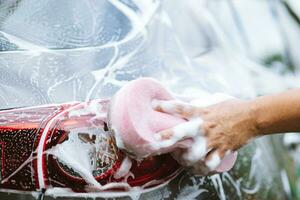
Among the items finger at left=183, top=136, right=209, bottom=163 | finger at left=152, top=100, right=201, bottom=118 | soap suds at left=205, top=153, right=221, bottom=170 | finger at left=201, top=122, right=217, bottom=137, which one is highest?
finger at left=152, top=100, right=201, bottom=118

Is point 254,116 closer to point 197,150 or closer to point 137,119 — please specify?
point 197,150

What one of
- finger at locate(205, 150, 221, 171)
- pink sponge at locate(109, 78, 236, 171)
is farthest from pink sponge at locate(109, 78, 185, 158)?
finger at locate(205, 150, 221, 171)

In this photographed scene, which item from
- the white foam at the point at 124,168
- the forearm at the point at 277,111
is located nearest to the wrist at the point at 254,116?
the forearm at the point at 277,111

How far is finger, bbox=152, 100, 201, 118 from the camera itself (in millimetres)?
1337

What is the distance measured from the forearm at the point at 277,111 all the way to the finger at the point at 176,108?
0.14 meters

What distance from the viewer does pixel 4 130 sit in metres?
1.29

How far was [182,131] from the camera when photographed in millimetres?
1296

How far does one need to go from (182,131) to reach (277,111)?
0.78 ft

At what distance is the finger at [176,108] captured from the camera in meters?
1.34

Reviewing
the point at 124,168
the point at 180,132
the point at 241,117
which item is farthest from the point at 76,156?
the point at 241,117

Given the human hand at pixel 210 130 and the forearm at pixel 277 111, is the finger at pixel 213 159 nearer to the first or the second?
the human hand at pixel 210 130

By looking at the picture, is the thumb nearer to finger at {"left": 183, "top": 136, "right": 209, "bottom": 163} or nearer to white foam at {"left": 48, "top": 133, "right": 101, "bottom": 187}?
finger at {"left": 183, "top": 136, "right": 209, "bottom": 163}

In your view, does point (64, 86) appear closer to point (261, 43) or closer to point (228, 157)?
point (228, 157)

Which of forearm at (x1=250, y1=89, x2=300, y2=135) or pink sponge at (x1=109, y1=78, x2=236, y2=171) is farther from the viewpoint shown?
forearm at (x1=250, y1=89, x2=300, y2=135)
